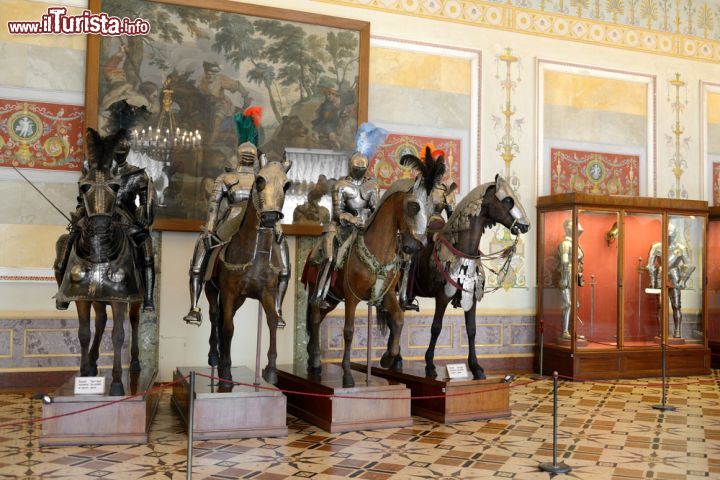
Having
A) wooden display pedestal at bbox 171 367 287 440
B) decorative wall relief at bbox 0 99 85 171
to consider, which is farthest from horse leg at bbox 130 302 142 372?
decorative wall relief at bbox 0 99 85 171

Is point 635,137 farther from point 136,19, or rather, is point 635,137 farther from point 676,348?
point 136,19

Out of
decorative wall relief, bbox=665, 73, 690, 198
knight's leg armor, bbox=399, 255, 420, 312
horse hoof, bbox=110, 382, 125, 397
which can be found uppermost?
decorative wall relief, bbox=665, 73, 690, 198

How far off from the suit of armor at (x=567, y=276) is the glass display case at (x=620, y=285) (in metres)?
0.02

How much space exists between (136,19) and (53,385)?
17.9 ft

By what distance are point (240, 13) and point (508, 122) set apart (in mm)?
5145

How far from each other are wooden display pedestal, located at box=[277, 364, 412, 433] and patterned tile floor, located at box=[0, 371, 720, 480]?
0.15 m

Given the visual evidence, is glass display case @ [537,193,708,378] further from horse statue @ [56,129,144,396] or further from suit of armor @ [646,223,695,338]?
horse statue @ [56,129,144,396]

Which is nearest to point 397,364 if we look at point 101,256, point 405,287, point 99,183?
point 405,287

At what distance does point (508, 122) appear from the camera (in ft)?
43.5

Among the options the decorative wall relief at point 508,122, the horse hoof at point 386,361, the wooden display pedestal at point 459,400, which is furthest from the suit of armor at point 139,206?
the decorative wall relief at point 508,122

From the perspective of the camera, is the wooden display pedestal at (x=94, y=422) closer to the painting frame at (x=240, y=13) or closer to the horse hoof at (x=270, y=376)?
the horse hoof at (x=270, y=376)

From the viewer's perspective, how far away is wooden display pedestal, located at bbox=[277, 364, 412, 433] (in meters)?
8.05

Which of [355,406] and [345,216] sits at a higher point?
[345,216]

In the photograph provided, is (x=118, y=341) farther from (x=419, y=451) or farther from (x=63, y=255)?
(x=419, y=451)
